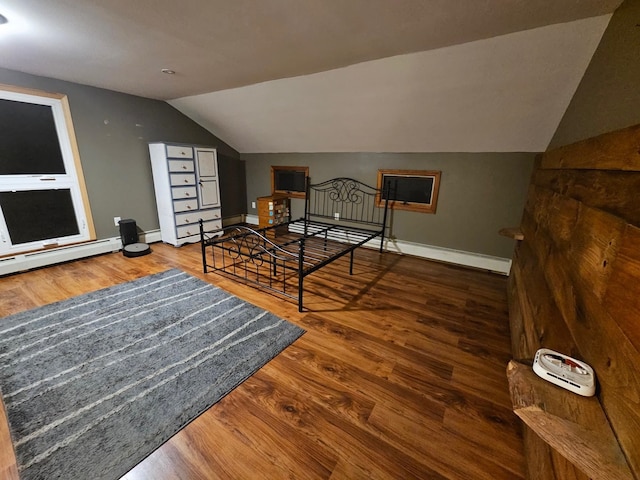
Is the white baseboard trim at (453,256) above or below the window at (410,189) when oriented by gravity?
below

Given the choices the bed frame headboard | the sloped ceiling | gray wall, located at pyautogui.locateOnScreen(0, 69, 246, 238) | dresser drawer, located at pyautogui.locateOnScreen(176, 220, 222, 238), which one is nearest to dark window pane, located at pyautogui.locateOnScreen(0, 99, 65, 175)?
gray wall, located at pyautogui.locateOnScreen(0, 69, 246, 238)

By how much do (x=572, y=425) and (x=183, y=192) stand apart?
4604 millimetres

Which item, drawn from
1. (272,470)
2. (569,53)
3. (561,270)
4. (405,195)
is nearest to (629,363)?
(561,270)

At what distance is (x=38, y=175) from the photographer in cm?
314

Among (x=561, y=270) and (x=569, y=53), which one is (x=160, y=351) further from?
(x=569, y=53)

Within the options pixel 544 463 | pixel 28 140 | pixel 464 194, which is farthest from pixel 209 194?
pixel 544 463

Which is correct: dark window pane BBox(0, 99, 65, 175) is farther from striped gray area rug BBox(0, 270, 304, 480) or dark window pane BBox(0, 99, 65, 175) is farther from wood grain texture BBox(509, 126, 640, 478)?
wood grain texture BBox(509, 126, 640, 478)

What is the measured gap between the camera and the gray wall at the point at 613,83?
1113 millimetres

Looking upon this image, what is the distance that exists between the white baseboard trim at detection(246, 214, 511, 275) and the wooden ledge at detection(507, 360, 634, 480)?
3.09 meters

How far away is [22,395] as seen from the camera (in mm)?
1524

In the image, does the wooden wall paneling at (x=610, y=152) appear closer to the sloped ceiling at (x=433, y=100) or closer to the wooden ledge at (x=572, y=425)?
the wooden ledge at (x=572, y=425)

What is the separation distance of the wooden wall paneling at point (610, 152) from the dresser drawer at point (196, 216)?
4467 mm

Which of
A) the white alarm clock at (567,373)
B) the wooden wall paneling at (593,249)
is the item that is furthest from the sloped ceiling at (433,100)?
the white alarm clock at (567,373)

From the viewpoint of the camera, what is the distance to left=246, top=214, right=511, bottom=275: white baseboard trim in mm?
3455
